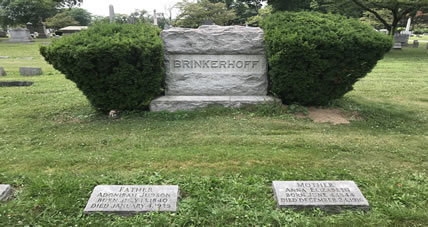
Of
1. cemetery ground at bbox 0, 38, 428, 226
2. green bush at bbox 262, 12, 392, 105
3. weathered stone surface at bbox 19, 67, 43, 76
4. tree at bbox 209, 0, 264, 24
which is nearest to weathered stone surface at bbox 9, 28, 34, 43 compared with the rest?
weathered stone surface at bbox 19, 67, 43, 76

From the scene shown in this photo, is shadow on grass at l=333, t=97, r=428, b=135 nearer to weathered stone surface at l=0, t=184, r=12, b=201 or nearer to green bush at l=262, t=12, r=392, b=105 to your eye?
green bush at l=262, t=12, r=392, b=105

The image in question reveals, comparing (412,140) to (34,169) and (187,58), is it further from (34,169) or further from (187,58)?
(34,169)

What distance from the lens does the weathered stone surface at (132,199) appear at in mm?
2783

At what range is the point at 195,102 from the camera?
5.85 m

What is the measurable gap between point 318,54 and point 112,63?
3.48 meters

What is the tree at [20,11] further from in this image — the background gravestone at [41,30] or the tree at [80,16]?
the tree at [80,16]

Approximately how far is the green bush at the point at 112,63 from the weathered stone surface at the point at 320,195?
10.6ft

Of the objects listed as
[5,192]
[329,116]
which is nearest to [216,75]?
[329,116]

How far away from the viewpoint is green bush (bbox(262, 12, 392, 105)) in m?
5.21

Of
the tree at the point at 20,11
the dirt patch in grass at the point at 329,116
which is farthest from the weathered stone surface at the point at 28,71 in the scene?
the tree at the point at 20,11

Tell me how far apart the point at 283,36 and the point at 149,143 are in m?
2.87

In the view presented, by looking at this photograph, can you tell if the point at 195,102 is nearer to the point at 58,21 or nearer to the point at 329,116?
the point at 329,116

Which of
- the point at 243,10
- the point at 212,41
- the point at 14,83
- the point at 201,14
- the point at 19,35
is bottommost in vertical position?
the point at 14,83

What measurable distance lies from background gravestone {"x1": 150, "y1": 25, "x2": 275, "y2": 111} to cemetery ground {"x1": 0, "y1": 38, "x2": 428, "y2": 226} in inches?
13.1
